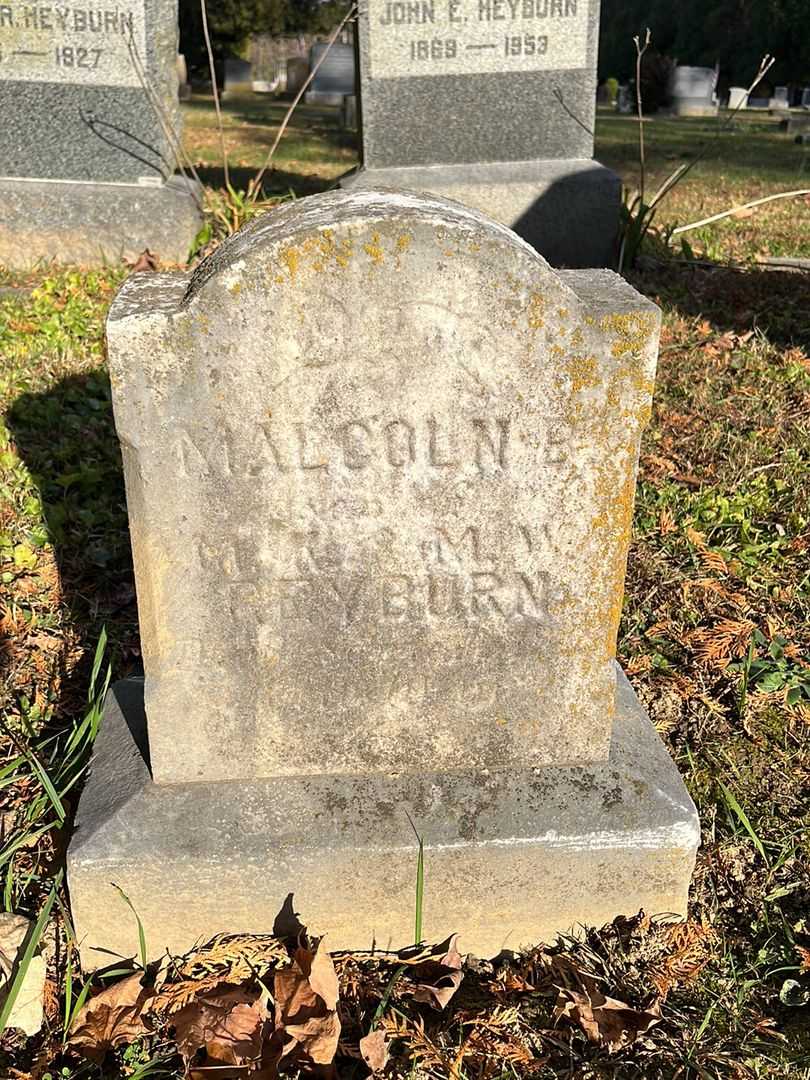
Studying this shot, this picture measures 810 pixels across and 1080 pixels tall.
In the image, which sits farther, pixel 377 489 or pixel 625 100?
pixel 625 100

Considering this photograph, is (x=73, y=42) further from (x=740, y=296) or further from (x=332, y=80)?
(x=332, y=80)

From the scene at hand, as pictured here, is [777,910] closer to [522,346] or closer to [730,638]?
[730,638]

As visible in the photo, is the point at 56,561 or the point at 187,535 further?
the point at 56,561

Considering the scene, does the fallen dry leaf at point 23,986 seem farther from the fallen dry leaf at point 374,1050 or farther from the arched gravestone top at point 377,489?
the fallen dry leaf at point 374,1050

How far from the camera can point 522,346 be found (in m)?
1.73

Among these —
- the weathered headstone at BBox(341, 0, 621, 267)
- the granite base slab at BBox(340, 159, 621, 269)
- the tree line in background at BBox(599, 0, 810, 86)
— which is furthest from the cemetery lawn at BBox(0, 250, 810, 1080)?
the tree line in background at BBox(599, 0, 810, 86)

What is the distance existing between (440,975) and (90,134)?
213 inches

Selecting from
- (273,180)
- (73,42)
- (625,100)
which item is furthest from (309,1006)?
(625,100)

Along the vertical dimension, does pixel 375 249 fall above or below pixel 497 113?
above

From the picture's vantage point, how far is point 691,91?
18188 mm

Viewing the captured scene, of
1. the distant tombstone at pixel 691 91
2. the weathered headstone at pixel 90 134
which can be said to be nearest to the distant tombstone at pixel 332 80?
the distant tombstone at pixel 691 91

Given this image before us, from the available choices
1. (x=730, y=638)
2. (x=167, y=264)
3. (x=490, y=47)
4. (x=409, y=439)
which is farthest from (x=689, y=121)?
(x=409, y=439)

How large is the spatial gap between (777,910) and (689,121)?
53.4 ft

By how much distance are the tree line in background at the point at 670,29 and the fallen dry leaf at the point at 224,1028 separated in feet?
66.4
